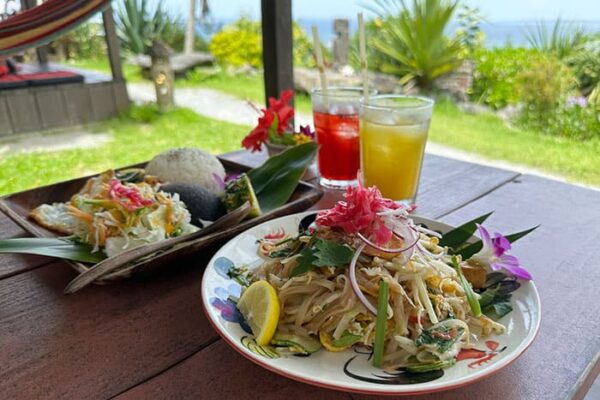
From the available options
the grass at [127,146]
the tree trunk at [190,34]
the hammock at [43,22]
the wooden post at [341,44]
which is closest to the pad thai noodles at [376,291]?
the hammock at [43,22]

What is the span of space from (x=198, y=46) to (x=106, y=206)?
700 centimetres

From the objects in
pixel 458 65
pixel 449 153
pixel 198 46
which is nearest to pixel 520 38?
pixel 458 65

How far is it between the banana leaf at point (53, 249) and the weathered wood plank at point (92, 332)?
0.16ft

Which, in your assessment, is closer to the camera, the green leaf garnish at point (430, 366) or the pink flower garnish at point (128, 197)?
the green leaf garnish at point (430, 366)

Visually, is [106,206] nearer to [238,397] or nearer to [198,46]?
[238,397]

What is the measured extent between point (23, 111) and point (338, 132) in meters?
3.71

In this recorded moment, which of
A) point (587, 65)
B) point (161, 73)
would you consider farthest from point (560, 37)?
point (161, 73)

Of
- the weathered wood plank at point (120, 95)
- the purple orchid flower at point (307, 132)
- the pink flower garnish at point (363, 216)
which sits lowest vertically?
the weathered wood plank at point (120, 95)

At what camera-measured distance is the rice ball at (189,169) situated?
3.57ft

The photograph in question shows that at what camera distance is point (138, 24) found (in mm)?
6332

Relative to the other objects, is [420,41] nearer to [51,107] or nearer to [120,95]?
[120,95]

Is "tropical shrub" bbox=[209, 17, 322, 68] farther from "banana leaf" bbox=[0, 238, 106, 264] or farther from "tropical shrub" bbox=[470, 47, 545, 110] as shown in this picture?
"banana leaf" bbox=[0, 238, 106, 264]

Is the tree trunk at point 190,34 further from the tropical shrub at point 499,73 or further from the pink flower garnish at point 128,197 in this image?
the pink flower garnish at point 128,197

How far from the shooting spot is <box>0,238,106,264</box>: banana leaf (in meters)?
0.77
